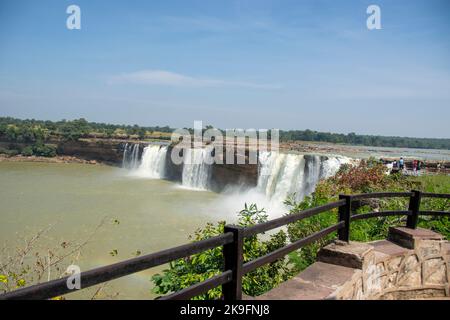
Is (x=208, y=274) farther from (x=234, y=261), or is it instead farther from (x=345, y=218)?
(x=234, y=261)

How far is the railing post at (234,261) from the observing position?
2467 millimetres

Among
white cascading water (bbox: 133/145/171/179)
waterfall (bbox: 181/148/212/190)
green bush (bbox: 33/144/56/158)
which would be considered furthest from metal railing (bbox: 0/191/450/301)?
green bush (bbox: 33/144/56/158)

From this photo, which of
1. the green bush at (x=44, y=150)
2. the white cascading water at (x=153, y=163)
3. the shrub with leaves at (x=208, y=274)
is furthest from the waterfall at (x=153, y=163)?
the shrub with leaves at (x=208, y=274)

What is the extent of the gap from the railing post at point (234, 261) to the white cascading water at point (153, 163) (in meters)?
38.1

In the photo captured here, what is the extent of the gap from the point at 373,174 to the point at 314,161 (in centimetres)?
1317

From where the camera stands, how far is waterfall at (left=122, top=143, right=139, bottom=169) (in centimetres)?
4559

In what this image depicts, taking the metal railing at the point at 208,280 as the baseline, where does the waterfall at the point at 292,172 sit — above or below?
below

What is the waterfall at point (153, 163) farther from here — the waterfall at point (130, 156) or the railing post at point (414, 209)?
the railing post at point (414, 209)

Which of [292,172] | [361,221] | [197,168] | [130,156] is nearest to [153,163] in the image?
[130,156]

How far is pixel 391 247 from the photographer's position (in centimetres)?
468

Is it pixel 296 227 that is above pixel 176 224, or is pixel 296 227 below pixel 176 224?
above

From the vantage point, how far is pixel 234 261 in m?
2.50
